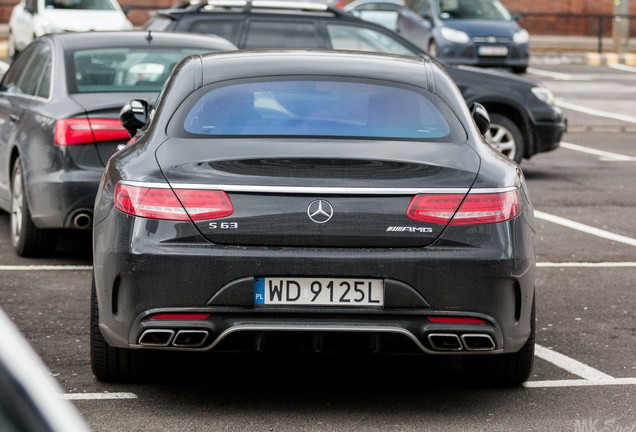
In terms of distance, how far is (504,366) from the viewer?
227 inches

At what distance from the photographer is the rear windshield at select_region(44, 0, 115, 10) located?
2812 centimetres

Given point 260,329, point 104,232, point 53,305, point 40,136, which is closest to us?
point 260,329

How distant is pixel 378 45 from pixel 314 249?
9.25m

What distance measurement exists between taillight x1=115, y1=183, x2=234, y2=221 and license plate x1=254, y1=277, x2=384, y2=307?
309 mm

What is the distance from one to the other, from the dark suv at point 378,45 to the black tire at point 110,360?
27.9ft

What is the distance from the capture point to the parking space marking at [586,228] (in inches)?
406

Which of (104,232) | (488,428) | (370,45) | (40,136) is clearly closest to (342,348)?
(488,428)

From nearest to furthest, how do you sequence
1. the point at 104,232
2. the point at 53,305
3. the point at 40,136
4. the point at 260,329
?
the point at 260,329 → the point at 104,232 → the point at 53,305 → the point at 40,136

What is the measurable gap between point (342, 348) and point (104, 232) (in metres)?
1.04

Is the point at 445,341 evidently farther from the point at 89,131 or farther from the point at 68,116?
the point at 68,116

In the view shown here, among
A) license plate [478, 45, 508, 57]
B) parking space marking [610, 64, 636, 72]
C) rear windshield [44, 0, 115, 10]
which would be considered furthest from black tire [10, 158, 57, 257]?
parking space marking [610, 64, 636, 72]

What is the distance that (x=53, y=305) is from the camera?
7.55 m

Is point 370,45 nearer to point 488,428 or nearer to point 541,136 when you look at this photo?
point 541,136

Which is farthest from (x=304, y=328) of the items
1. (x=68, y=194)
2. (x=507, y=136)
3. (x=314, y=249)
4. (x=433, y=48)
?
(x=433, y=48)
